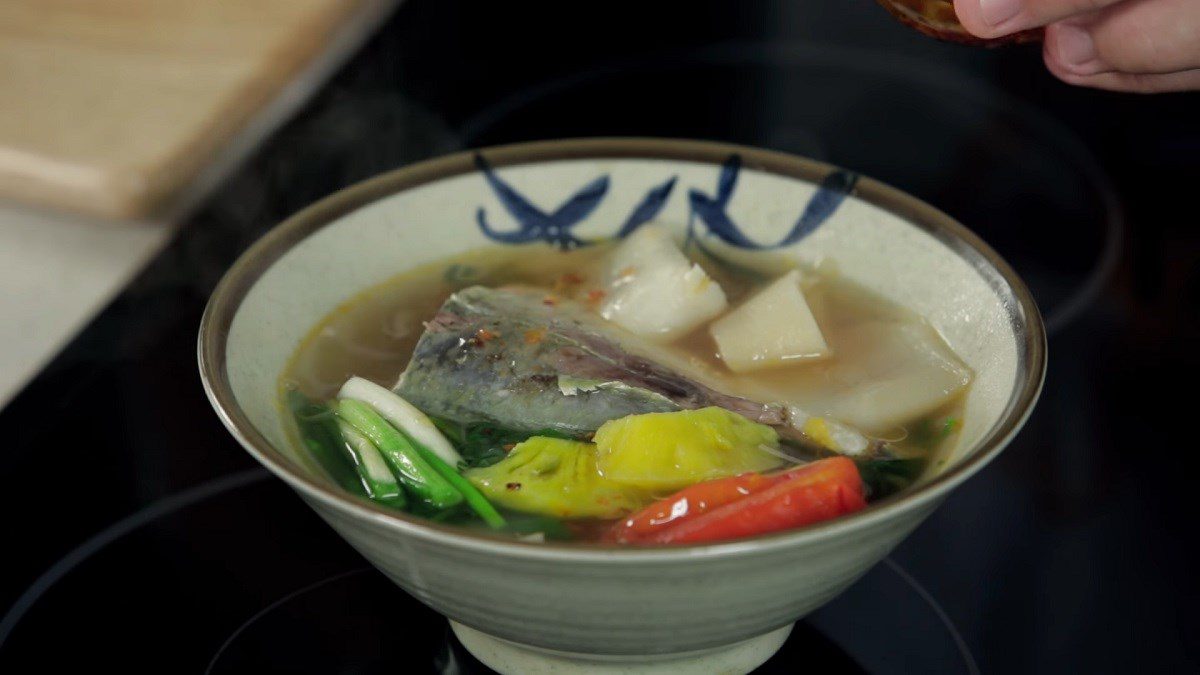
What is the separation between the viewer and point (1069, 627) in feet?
3.80

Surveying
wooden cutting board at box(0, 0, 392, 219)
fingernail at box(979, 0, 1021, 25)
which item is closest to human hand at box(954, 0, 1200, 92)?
fingernail at box(979, 0, 1021, 25)

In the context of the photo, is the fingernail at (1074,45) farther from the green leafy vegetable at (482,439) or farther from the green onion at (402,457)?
the green onion at (402,457)

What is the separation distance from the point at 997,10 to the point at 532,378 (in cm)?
55

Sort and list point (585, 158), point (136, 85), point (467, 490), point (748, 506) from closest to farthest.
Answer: point (748, 506)
point (467, 490)
point (585, 158)
point (136, 85)

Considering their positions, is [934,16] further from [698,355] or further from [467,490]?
[467,490]

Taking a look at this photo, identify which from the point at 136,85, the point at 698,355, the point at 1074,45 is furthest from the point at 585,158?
the point at 136,85

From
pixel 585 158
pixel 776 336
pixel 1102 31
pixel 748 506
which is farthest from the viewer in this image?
pixel 585 158

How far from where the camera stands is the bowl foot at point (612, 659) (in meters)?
1.04

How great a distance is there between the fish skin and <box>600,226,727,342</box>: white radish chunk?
10 cm

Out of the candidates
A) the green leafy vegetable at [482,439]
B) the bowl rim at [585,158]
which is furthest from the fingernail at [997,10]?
the green leafy vegetable at [482,439]

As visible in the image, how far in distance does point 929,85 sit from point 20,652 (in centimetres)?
160

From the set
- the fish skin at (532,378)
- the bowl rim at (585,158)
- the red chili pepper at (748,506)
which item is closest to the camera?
the bowl rim at (585,158)

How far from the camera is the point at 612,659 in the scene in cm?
102

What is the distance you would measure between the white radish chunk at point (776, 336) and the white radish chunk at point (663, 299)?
0.05 metres
